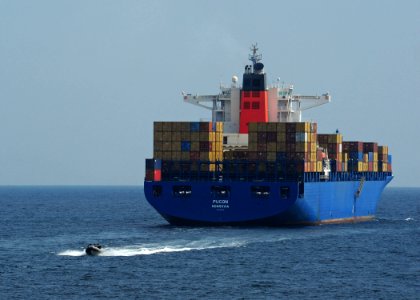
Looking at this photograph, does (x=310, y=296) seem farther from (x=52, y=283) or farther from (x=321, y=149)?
(x=321, y=149)

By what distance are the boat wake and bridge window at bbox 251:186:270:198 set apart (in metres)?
9.93

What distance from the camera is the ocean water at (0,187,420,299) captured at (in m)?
56.9

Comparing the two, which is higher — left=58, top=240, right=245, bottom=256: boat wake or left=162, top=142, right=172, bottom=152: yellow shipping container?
left=162, top=142, right=172, bottom=152: yellow shipping container

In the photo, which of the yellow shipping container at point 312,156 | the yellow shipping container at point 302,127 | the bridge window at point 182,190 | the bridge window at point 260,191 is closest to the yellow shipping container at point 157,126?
the bridge window at point 182,190

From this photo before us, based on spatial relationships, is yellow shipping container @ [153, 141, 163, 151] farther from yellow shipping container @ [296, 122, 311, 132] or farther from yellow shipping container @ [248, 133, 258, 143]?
yellow shipping container @ [296, 122, 311, 132]

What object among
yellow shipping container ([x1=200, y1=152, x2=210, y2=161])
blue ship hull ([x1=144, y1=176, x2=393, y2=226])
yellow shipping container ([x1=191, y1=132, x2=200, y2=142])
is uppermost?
yellow shipping container ([x1=191, y1=132, x2=200, y2=142])

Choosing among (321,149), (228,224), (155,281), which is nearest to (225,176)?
(228,224)

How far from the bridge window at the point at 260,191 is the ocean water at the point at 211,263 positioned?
2.61 meters

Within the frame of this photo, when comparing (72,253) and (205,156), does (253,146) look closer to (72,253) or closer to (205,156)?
(205,156)

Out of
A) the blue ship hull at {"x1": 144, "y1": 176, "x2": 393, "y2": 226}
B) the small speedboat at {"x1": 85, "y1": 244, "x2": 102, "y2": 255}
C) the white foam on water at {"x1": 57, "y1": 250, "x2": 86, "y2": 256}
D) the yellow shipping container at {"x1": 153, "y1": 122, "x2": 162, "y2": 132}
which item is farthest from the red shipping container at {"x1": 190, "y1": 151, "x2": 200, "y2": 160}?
the small speedboat at {"x1": 85, "y1": 244, "x2": 102, "y2": 255}

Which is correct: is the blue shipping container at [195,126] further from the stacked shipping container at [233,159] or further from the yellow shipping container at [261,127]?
the yellow shipping container at [261,127]

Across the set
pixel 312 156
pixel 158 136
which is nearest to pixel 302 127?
pixel 312 156

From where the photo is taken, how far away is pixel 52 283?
58.7 metres

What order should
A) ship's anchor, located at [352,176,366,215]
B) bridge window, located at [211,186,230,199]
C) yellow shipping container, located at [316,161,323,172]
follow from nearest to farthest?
bridge window, located at [211,186,230,199]
yellow shipping container, located at [316,161,323,172]
ship's anchor, located at [352,176,366,215]
